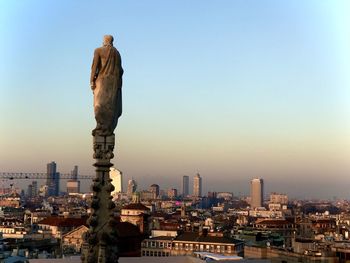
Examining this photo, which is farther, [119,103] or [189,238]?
[189,238]

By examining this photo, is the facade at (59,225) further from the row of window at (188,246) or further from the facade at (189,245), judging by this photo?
the facade at (189,245)

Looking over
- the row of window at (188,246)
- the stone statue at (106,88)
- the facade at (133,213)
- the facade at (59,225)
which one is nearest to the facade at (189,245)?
the row of window at (188,246)

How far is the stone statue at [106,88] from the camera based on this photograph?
8.64m

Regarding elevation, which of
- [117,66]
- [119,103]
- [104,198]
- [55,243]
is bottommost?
[55,243]

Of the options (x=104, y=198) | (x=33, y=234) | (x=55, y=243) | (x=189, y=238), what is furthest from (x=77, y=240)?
(x=104, y=198)

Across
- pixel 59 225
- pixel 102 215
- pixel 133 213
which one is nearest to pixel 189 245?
pixel 133 213

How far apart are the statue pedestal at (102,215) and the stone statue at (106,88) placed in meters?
0.20

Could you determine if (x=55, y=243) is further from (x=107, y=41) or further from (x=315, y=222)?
(x=107, y=41)

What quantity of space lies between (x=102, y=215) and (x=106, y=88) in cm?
183

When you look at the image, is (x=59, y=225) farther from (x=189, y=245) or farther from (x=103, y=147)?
(x=103, y=147)

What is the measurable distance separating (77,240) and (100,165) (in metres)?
79.0

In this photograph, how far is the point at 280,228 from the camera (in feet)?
380

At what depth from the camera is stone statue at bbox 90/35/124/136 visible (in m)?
8.64

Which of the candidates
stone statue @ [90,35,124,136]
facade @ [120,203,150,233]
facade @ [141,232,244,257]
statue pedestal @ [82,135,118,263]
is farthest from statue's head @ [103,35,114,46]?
facade @ [120,203,150,233]
